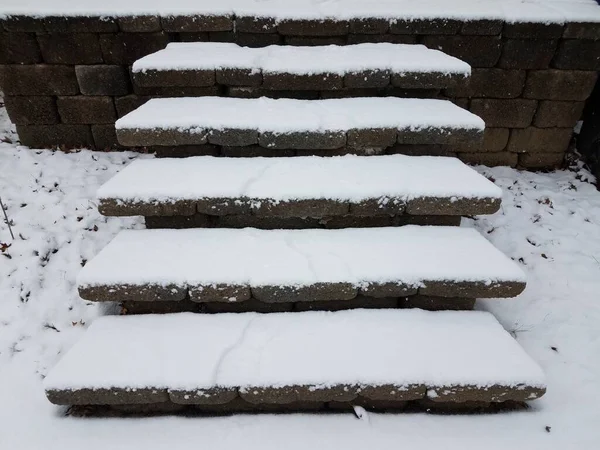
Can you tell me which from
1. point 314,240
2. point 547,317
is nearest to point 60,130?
point 314,240

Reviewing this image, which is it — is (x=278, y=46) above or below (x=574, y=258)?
above

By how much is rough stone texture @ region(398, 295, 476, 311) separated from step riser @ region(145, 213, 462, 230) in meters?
0.51

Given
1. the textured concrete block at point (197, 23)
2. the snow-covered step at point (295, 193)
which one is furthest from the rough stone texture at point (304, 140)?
the textured concrete block at point (197, 23)

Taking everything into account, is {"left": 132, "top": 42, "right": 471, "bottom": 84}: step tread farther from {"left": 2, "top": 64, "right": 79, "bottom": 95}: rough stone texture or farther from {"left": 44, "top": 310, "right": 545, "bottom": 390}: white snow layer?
{"left": 44, "top": 310, "right": 545, "bottom": 390}: white snow layer

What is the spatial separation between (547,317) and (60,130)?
4487 millimetres

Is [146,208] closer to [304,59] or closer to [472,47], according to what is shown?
[304,59]

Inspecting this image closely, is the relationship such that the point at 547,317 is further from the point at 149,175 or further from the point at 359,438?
the point at 149,175

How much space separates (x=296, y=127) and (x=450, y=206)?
3.58ft

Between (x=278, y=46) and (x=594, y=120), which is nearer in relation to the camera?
(x=278, y=46)

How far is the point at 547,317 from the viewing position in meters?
2.71

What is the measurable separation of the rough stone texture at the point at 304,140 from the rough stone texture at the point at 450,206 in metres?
0.66

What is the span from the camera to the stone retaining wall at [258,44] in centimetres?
367

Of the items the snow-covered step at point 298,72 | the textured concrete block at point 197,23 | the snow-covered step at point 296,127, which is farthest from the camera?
the textured concrete block at point 197,23

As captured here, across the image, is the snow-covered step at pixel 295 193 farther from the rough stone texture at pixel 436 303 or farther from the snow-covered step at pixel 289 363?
the snow-covered step at pixel 289 363
